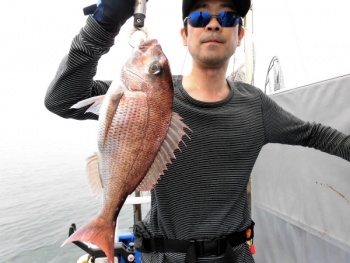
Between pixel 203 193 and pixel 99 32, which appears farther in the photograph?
pixel 203 193

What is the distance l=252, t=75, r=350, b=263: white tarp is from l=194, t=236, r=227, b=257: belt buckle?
997mm

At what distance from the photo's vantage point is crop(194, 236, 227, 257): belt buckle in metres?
1.74

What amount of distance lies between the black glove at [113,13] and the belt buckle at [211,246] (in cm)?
135

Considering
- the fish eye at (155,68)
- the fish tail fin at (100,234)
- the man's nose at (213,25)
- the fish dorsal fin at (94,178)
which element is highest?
the man's nose at (213,25)

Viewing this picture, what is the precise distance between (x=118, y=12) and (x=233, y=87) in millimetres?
1044

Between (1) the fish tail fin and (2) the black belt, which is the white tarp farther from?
(1) the fish tail fin

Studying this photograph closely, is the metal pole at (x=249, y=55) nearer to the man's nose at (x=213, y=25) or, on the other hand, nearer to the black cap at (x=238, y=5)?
the black cap at (x=238, y=5)

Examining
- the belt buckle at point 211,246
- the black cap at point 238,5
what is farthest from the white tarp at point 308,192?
the belt buckle at point 211,246

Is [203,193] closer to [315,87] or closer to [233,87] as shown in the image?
[233,87]

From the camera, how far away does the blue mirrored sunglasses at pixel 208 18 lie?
178 cm

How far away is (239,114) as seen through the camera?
191 centimetres

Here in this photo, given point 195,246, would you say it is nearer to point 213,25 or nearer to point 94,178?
point 94,178

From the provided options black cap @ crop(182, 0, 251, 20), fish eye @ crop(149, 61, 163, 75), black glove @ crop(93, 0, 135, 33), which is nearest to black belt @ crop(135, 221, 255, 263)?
fish eye @ crop(149, 61, 163, 75)

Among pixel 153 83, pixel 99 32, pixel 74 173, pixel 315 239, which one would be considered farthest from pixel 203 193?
pixel 74 173
